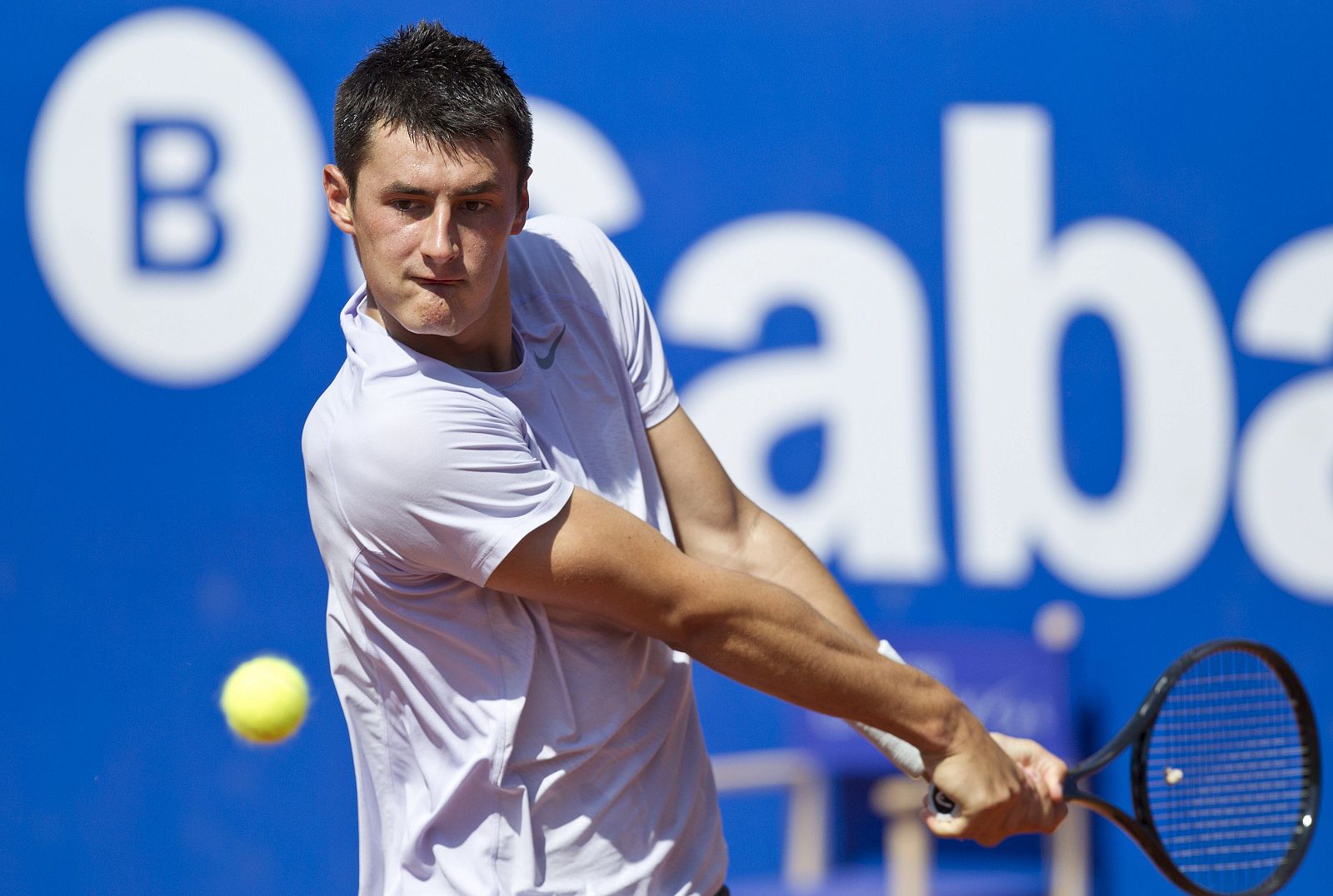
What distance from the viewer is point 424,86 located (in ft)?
5.28

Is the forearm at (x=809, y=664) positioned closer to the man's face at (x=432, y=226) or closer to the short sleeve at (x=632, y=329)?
the short sleeve at (x=632, y=329)

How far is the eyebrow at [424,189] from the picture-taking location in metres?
1.61

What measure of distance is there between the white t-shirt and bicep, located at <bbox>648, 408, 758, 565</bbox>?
0.29ft

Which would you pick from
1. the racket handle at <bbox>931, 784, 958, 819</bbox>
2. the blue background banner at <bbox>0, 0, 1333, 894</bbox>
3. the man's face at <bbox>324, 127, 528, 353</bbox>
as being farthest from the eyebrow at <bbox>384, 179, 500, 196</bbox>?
the blue background banner at <bbox>0, 0, 1333, 894</bbox>

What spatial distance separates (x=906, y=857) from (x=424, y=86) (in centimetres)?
250

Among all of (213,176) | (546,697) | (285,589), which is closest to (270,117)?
(213,176)

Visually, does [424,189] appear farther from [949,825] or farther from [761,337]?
[761,337]

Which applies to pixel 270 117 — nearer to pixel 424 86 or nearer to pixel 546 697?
pixel 424 86

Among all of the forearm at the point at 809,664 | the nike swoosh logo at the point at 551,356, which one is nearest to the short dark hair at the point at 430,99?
the nike swoosh logo at the point at 551,356

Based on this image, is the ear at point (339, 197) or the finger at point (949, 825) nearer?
the ear at point (339, 197)

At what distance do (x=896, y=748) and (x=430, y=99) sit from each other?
1.11 m

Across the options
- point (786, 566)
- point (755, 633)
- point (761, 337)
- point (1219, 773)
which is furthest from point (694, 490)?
point (761, 337)

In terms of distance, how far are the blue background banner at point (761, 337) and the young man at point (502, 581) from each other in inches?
72.0

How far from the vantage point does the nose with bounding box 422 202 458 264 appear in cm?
159
